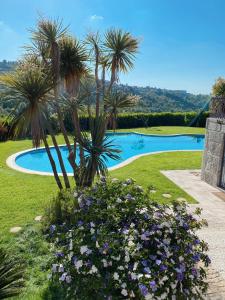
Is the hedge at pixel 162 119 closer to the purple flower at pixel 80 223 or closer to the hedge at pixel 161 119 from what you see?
the hedge at pixel 161 119

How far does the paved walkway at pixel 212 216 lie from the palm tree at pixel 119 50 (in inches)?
204

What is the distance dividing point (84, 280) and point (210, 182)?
930 cm

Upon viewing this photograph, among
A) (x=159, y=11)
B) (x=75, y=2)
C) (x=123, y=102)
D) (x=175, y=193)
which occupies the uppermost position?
(x=159, y=11)

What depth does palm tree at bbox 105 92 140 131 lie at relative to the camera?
8859 mm

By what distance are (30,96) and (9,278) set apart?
190 inches

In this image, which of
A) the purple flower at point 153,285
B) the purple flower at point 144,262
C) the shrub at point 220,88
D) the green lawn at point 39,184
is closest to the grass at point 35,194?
the green lawn at point 39,184

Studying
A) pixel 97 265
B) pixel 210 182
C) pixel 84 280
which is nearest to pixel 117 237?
pixel 97 265

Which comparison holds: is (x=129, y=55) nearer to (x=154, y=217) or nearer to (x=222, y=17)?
(x=154, y=217)

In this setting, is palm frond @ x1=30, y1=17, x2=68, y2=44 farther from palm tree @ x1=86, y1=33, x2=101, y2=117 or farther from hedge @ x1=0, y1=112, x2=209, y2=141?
hedge @ x1=0, y1=112, x2=209, y2=141

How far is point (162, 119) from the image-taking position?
34.7m

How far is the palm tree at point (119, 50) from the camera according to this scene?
900 centimetres

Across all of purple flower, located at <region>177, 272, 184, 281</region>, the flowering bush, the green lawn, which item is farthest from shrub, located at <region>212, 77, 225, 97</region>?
purple flower, located at <region>177, 272, 184, 281</region>

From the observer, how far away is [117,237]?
14.7ft

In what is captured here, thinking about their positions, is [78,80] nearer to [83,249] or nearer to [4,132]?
[83,249]
